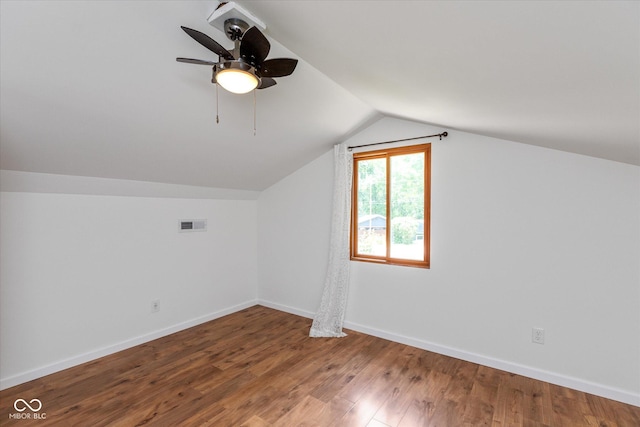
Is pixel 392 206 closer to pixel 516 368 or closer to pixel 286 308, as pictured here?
pixel 516 368

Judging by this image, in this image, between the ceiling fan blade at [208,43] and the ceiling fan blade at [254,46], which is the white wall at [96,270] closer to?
the ceiling fan blade at [208,43]

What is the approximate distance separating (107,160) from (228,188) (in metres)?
1.50

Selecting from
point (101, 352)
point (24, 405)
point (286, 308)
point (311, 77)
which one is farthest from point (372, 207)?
point (24, 405)

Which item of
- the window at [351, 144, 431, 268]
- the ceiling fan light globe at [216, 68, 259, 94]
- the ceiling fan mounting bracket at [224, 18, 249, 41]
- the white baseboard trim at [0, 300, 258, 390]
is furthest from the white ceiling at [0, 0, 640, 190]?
the white baseboard trim at [0, 300, 258, 390]

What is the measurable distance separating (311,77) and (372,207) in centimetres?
175

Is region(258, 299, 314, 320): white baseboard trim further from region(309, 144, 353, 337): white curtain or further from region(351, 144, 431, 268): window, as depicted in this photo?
region(351, 144, 431, 268): window

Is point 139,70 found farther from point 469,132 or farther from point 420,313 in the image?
point 420,313

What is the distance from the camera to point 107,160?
95.9 inches

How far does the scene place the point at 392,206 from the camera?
336 cm

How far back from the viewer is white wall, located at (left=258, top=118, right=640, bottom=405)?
2.24 meters

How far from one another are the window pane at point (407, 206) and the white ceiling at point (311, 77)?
23.5 inches

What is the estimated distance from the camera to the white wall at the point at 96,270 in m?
2.36

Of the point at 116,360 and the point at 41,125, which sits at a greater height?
the point at 41,125

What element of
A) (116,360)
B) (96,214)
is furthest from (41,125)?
(116,360)
